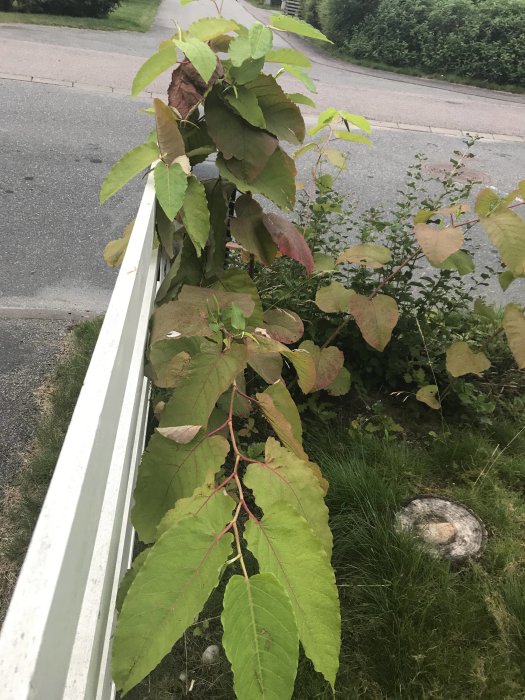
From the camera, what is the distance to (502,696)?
1588 millimetres

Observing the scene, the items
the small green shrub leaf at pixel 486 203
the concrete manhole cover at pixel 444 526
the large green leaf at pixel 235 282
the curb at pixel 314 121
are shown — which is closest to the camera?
the large green leaf at pixel 235 282

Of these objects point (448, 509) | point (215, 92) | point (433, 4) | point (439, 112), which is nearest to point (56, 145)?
point (215, 92)

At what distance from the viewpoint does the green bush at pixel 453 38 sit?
461 inches

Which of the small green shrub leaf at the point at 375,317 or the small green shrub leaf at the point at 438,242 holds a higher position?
the small green shrub leaf at the point at 438,242

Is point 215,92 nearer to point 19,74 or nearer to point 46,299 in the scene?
point 46,299

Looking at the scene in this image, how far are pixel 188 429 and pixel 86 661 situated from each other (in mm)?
401

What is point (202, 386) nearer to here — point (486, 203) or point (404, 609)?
point (404, 609)

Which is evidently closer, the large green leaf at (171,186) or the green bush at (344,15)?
the large green leaf at (171,186)

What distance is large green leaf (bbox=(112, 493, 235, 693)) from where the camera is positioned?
2.29ft

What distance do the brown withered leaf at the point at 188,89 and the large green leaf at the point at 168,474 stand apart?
0.90 metres

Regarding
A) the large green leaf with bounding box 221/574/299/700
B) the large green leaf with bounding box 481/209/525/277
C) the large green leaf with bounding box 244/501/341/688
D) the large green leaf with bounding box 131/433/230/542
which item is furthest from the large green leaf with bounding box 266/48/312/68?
the large green leaf with bounding box 221/574/299/700

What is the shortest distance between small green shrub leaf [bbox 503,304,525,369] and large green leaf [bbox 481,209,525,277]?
1.27 feet

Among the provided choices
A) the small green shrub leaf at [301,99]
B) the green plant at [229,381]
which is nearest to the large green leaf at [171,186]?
the green plant at [229,381]

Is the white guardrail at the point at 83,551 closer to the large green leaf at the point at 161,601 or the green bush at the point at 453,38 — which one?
the large green leaf at the point at 161,601
